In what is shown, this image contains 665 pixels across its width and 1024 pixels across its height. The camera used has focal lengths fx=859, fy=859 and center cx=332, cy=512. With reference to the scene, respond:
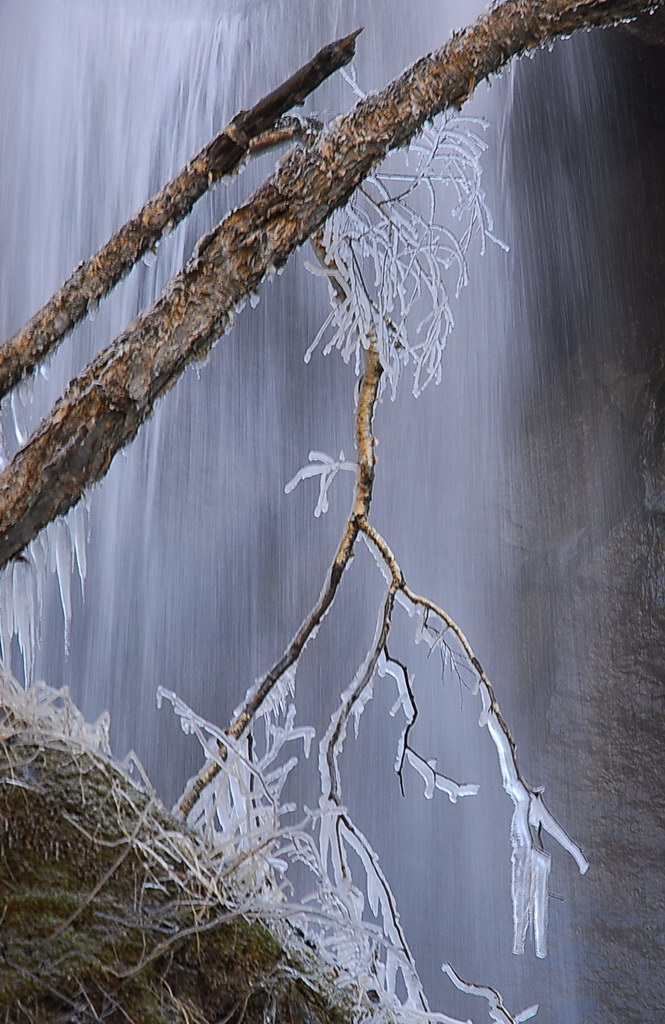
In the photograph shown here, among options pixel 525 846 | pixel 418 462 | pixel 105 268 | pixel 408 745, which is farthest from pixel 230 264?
pixel 418 462

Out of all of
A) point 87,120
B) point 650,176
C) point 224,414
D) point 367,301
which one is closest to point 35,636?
point 367,301

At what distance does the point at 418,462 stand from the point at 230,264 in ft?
26.5

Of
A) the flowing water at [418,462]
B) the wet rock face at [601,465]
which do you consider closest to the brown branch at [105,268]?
the flowing water at [418,462]

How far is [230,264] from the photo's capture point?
1.57m

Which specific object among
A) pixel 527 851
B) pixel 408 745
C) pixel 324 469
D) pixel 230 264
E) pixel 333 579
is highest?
pixel 230 264

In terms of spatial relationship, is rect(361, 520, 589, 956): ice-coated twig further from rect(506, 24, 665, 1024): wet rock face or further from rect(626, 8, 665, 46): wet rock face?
rect(626, 8, 665, 46): wet rock face

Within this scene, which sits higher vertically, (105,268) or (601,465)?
(601,465)

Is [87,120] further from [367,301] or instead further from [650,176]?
[367,301]

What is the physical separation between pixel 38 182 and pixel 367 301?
28.7 ft

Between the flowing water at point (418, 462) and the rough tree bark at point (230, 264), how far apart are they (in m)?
6.63

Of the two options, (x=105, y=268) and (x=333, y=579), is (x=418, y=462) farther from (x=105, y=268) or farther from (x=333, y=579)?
(x=105, y=268)

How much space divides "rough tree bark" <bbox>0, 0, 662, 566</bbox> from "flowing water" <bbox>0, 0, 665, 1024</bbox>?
6.63 m

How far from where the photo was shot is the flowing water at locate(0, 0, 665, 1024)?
8.31 meters

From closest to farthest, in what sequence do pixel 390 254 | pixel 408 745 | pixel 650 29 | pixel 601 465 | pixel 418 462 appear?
pixel 408 745 → pixel 390 254 → pixel 650 29 → pixel 601 465 → pixel 418 462
